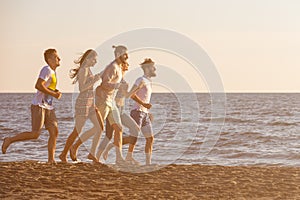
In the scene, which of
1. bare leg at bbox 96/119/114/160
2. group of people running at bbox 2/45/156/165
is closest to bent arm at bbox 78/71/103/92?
group of people running at bbox 2/45/156/165

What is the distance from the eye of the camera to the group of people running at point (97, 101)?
451 inches

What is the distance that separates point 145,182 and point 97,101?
1.81 m

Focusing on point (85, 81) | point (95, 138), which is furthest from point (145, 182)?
point (85, 81)

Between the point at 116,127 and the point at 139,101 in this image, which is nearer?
the point at 116,127

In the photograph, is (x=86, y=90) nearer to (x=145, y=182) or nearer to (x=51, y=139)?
(x=51, y=139)

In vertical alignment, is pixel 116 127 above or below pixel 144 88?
below

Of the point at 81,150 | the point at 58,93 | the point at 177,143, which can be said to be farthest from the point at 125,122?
the point at 177,143

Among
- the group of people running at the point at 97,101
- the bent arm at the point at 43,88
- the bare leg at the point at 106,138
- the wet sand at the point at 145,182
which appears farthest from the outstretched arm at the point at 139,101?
the bent arm at the point at 43,88

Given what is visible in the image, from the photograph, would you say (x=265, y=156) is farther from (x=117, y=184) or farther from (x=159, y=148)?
(x=117, y=184)

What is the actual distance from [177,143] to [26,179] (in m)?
16.9

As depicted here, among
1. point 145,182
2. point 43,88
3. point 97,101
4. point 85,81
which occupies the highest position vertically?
point 85,81

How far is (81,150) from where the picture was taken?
886 inches

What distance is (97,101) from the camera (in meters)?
11.8

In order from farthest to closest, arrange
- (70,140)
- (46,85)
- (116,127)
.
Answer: (70,140), (116,127), (46,85)
